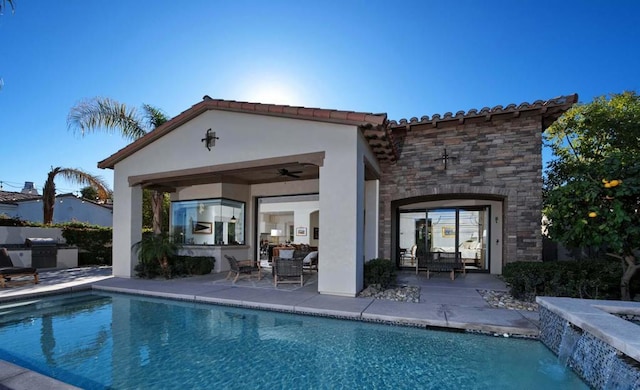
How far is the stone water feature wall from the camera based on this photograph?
331cm

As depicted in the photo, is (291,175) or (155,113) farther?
(155,113)

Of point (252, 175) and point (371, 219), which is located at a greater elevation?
point (252, 175)

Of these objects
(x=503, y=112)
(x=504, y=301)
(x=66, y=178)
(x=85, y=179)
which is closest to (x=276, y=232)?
(x=85, y=179)

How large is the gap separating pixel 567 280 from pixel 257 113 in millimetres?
8002

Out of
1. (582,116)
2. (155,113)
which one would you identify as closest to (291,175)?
(155,113)

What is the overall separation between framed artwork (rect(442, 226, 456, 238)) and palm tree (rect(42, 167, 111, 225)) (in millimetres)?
15362

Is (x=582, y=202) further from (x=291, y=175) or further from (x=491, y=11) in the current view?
(x=291, y=175)

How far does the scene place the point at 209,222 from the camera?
12672 mm

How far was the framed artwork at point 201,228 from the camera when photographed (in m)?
12.6

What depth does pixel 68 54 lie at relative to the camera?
10086 millimetres

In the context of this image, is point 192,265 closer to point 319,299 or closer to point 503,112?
point 319,299

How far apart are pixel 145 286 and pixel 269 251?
8.13m

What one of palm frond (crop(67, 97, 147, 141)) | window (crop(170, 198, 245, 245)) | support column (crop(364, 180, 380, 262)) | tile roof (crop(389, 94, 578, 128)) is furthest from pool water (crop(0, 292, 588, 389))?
palm frond (crop(67, 97, 147, 141))

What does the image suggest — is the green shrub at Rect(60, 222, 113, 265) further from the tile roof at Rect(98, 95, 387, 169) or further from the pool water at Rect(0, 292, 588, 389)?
the pool water at Rect(0, 292, 588, 389)
